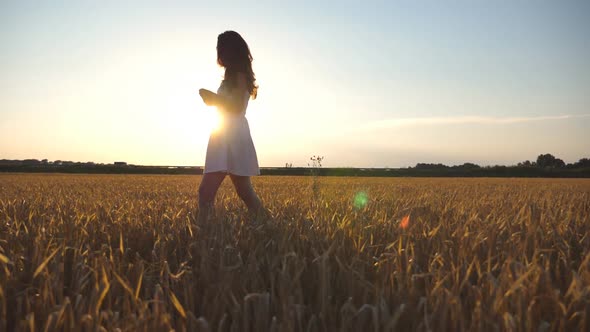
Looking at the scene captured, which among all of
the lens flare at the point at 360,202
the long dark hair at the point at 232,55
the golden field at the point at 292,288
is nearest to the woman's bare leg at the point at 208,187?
the long dark hair at the point at 232,55

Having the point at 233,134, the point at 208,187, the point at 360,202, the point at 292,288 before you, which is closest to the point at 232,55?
the point at 233,134

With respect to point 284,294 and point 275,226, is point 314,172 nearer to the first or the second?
point 275,226

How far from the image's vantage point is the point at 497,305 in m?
1.42

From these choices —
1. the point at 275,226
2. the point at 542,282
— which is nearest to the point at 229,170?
the point at 275,226

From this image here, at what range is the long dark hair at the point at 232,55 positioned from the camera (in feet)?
14.8

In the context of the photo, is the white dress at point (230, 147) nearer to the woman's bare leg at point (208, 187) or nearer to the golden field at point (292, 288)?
the woman's bare leg at point (208, 187)

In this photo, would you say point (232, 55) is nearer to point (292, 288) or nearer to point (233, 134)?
point (233, 134)

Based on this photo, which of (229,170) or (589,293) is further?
(229,170)

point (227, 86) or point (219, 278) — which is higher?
point (227, 86)

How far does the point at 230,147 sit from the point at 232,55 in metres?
0.98

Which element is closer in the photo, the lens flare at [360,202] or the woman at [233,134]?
the woman at [233,134]

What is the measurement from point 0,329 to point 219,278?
0.80 m

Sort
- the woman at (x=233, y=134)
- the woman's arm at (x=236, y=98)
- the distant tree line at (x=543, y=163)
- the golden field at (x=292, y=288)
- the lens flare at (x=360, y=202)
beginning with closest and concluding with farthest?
the golden field at (x=292, y=288), the woman's arm at (x=236, y=98), the woman at (x=233, y=134), the lens flare at (x=360, y=202), the distant tree line at (x=543, y=163)

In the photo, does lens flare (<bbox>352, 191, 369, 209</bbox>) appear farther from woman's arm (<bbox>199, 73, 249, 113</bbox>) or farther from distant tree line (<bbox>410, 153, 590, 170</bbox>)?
distant tree line (<bbox>410, 153, 590, 170</bbox>)
